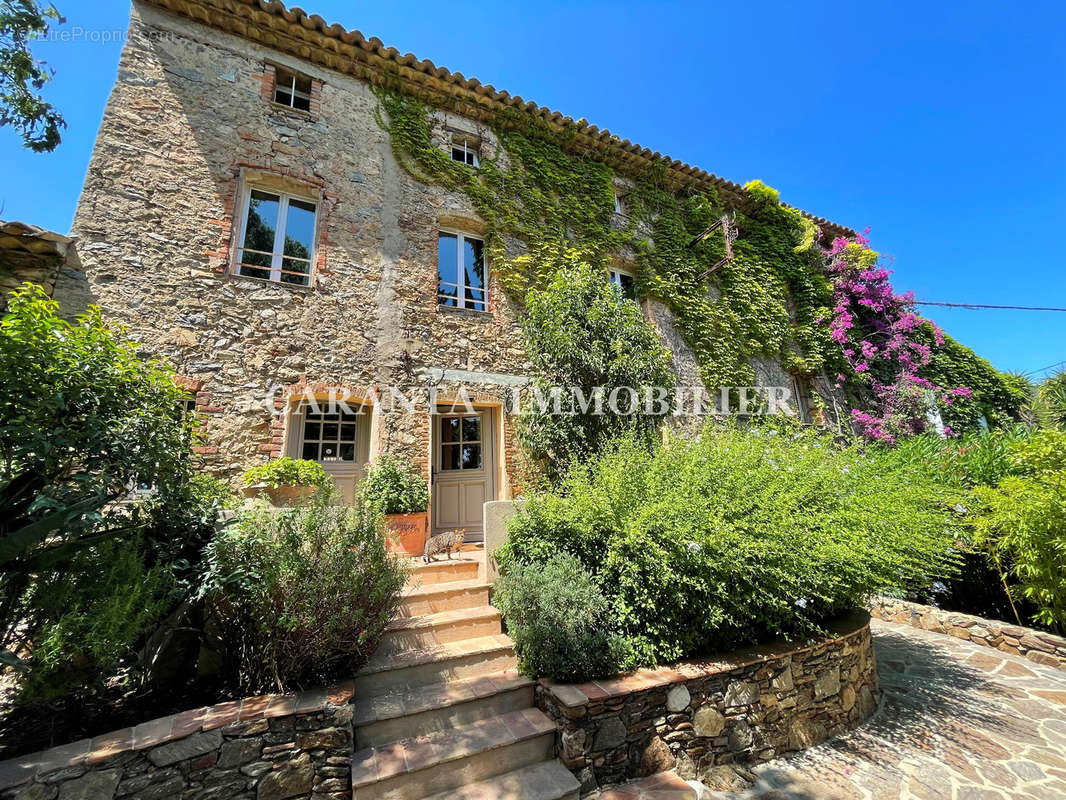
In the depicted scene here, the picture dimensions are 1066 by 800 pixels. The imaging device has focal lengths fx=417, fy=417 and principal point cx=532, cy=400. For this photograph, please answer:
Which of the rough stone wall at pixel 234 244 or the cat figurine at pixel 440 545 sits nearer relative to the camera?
the cat figurine at pixel 440 545

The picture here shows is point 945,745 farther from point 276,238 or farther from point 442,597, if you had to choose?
point 276,238

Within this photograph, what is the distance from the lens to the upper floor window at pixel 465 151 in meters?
7.45

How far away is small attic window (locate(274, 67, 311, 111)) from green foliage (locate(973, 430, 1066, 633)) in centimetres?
A: 1020

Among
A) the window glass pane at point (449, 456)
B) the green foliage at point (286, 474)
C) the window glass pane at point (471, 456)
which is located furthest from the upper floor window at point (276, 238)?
the window glass pane at point (471, 456)

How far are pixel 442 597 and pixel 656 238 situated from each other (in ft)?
26.4

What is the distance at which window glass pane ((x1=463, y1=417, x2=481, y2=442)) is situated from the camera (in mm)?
6570

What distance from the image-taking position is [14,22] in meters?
6.09

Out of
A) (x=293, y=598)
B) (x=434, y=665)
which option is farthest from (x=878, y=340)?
(x=293, y=598)

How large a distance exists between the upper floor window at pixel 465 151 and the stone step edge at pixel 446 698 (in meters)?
7.66

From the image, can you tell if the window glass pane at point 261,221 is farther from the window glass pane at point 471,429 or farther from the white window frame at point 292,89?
the window glass pane at point 471,429

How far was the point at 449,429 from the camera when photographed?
6527 millimetres

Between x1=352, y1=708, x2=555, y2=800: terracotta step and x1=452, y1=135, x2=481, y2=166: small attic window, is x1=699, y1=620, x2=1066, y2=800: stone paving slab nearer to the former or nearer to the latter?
x1=352, y1=708, x2=555, y2=800: terracotta step

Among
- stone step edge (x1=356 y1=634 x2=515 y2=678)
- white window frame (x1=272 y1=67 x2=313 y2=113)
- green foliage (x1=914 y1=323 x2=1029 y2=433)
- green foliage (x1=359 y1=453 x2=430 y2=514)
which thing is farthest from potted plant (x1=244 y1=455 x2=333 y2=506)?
green foliage (x1=914 y1=323 x2=1029 y2=433)

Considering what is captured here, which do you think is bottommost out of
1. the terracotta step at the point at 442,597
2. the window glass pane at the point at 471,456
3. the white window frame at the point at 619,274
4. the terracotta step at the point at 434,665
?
the terracotta step at the point at 434,665
